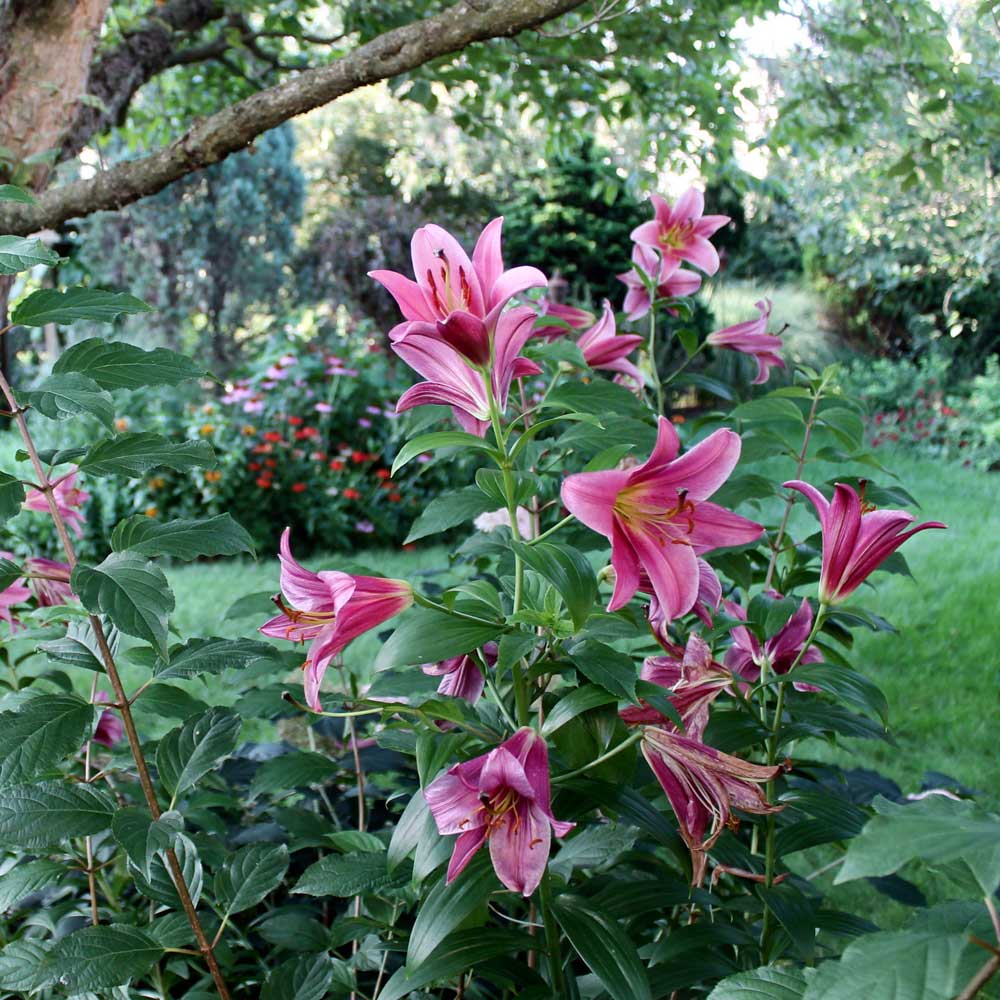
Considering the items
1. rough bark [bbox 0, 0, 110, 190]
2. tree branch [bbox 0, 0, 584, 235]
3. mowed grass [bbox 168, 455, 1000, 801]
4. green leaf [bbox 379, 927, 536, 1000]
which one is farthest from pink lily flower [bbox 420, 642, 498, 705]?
rough bark [bbox 0, 0, 110, 190]

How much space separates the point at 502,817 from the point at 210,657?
37 centimetres

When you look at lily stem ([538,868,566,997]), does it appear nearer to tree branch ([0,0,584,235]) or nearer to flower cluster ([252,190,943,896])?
flower cluster ([252,190,943,896])

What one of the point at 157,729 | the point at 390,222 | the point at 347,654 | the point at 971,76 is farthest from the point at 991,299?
the point at 157,729

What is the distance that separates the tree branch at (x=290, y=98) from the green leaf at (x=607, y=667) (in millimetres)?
1149

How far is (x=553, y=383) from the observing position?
129cm

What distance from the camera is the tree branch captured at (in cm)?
160

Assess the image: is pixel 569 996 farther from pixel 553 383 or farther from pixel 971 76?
pixel 971 76

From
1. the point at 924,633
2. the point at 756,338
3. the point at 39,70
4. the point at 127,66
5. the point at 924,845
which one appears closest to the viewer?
the point at 924,845

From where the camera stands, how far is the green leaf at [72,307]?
945 millimetres

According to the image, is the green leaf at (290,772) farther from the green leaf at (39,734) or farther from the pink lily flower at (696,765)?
the pink lily flower at (696,765)

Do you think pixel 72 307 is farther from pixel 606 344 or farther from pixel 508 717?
pixel 606 344

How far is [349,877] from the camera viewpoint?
0.99 metres

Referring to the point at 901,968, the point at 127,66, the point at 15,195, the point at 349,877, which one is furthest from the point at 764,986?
the point at 127,66

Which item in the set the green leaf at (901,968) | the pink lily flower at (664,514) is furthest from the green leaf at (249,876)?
the green leaf at (901,968)
